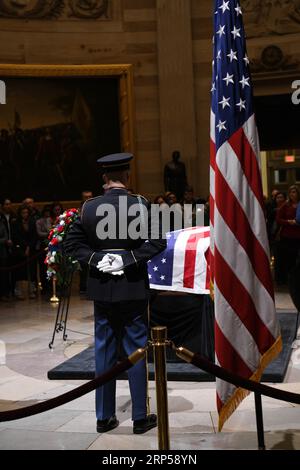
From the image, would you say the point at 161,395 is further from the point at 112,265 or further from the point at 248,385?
the point at 112,265

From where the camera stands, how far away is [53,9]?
17094 millimetres

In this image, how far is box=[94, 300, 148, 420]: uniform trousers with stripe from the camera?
5066mm

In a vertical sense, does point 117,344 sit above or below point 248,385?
below

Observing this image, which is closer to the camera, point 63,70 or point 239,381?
point 239,381

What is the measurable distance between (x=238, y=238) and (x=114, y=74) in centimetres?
1333

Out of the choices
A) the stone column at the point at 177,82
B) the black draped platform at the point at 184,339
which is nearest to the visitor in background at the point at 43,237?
the stone column at the point at 177,82

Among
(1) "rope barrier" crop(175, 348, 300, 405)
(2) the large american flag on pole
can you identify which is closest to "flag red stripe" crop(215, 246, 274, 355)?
(2) the large american flag on pole

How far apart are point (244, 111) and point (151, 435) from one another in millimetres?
2476

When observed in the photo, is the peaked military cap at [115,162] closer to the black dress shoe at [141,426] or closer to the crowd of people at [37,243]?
the black dress shoe at [141,426]

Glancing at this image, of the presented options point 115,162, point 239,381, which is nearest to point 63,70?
point 115,162

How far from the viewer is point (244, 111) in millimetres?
4812

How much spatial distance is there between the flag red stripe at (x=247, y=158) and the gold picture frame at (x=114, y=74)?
41.1 feet

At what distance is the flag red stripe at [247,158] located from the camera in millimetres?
4773
